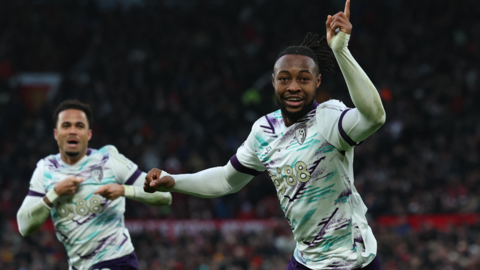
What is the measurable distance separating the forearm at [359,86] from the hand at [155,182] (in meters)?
1.62

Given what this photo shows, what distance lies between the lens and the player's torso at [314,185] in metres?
4.08

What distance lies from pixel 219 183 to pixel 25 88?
61.7 feet

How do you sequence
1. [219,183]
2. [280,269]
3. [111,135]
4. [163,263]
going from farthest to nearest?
[111,135] < [163,263] < [280,269] < [219,183]

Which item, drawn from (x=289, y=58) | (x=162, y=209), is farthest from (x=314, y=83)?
(x=162, y=209)

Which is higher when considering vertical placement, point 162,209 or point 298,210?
point 162,209

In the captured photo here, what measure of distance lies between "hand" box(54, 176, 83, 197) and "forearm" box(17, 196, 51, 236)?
0.67 ft

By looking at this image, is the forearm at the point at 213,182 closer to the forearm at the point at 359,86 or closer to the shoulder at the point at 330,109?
the shoulder at the point at 330,109

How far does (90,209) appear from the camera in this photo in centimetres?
601

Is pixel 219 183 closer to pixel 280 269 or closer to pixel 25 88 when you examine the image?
pixel 280 269

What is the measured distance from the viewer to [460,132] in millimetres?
15930

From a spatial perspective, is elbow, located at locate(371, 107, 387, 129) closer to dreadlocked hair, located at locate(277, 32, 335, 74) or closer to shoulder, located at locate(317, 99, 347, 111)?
shoulder, located at locate(317, 99, 347, 111)

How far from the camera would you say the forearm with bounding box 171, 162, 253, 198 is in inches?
187

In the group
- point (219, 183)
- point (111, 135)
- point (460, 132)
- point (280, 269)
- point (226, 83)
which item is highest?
point (226, 83)

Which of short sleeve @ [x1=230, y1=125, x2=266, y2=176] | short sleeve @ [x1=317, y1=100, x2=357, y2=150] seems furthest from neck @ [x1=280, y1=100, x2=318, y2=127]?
short sleeve @ [x1=230, y1=125, x2=266, y2=176]
